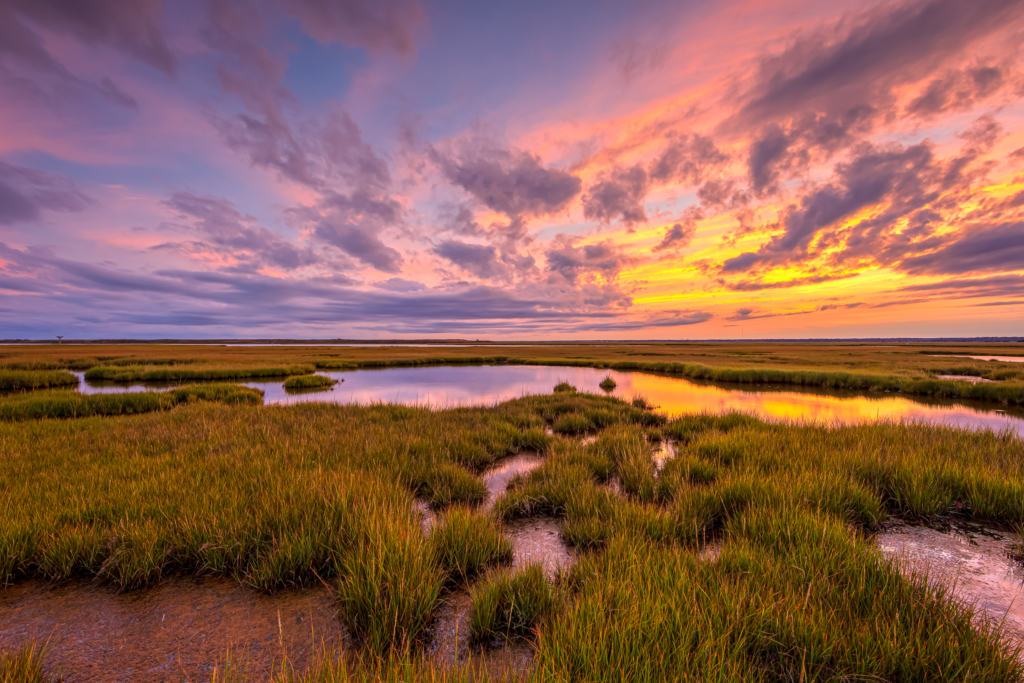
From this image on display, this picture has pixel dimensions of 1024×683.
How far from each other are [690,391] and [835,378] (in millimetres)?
12772

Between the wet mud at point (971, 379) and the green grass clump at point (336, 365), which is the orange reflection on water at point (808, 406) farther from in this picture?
the green grass clump at point (336, 365)

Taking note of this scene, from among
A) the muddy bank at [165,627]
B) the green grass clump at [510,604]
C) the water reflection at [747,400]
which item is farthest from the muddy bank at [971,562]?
the water reflection at [747,400]

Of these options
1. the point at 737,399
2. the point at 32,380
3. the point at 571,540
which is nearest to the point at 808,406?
the point at 737,399

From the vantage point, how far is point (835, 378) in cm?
2664

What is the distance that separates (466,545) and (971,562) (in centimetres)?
547

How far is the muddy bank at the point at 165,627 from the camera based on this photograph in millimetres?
2551

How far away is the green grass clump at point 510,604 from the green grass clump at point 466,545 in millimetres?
558

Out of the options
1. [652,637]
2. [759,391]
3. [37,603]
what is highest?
[652,637]

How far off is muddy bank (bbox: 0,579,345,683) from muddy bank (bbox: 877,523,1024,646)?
505 cm

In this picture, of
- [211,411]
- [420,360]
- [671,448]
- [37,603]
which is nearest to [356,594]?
[37,603]

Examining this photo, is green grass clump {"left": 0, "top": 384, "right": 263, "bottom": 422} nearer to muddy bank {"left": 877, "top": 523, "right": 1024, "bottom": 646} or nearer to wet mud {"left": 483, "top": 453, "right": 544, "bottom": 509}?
wet mud {"left": 483, "top": 453, "right": 544, "bottom": 509}

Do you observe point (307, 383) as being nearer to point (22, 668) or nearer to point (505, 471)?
point (505, 471)

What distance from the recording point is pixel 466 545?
385cm

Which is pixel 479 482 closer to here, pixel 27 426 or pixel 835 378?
pixel 27 426
